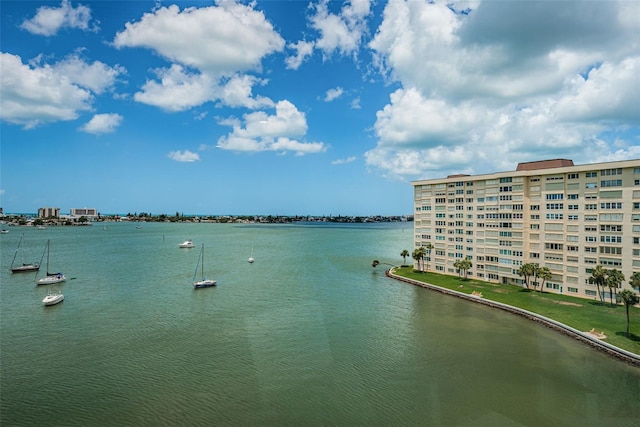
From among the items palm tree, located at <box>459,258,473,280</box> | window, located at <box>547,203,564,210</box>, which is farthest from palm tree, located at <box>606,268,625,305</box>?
palm tree, located at <box>459,258,473,280</box>

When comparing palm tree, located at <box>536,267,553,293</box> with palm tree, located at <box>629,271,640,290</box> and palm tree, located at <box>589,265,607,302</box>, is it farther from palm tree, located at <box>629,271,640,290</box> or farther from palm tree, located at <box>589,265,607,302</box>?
palm tree, located at <box>629,271,640,290</box>

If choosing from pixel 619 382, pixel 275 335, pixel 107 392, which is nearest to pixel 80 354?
pixel 107 392

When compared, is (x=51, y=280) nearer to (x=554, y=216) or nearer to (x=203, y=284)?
(x=203, y=284)

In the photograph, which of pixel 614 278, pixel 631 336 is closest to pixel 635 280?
pixel 614 278

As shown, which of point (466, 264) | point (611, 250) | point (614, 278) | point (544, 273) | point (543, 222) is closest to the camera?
point (614, 278)

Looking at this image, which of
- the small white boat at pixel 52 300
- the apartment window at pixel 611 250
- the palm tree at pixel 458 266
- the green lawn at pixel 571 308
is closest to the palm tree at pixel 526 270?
the green lawn at pixel 571 308

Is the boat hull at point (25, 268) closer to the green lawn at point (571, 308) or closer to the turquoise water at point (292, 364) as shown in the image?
the turquoise water at point (292, 364)

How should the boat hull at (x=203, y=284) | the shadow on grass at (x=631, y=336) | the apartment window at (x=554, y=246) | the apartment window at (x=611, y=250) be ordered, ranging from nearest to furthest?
the shadow on grass at (x=631, y=336)
the apartment window at (x=611, y=250)
the apartment window at (x=554, y=246)
the boat hull at (x=203, y=284)
